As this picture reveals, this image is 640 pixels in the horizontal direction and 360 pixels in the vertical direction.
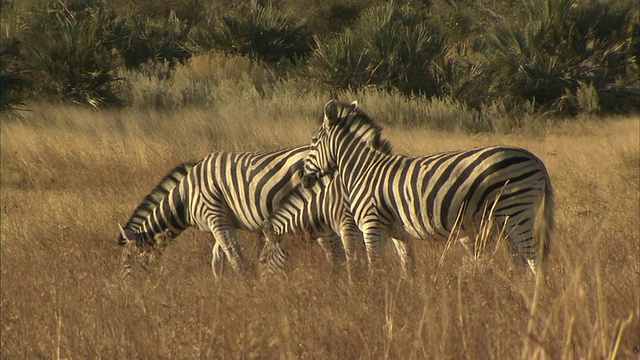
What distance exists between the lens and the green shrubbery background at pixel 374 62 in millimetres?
18000

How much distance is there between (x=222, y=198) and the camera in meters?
7.96

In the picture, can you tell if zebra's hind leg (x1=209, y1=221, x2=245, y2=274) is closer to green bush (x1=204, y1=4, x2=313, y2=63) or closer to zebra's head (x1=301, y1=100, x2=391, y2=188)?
zebra's head (x1=301, y1=100, x2=391, y2=188)

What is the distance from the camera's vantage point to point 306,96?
728 inches

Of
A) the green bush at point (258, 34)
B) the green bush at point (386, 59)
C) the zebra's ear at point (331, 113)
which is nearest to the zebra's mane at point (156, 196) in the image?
the zebra's ear at point (331, 113)

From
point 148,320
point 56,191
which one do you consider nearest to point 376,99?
point 56,191

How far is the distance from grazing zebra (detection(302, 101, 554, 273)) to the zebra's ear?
0.33m

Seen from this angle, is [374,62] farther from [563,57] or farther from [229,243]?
[229,243]

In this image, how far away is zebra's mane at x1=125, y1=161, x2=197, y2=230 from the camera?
817 cm

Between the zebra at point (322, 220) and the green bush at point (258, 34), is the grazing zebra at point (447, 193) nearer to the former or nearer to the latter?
the zebra at point (322, 220)

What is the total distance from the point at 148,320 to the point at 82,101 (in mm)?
13217

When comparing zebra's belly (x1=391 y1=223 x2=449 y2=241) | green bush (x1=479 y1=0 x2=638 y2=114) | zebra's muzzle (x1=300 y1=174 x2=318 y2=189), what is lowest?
green bush (x1=479 y1=0 x2=638 y2=114)

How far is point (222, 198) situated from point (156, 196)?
0.74 m

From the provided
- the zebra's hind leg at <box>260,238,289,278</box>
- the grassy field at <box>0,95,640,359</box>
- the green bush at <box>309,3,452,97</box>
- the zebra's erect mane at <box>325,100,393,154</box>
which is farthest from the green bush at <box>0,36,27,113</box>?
the zebra's hind leg at <box>260,238,289,278</box>

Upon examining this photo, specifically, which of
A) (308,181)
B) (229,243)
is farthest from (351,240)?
(229,243)
